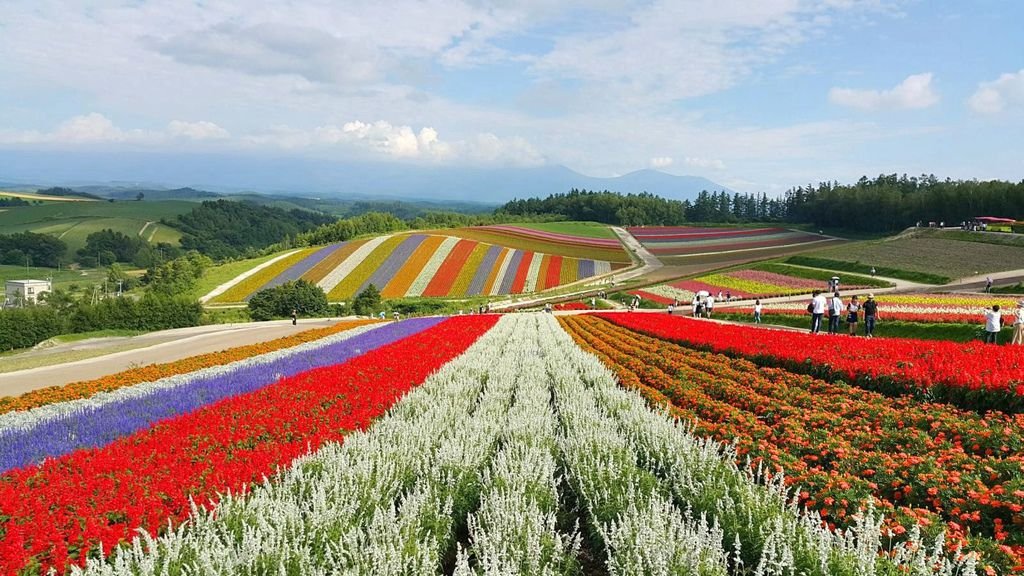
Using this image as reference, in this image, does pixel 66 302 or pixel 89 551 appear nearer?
pixel 89 551

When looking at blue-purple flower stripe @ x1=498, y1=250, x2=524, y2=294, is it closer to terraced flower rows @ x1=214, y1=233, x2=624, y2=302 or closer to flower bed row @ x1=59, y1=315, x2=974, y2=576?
terraced flower rows @ x1=214, y1=233, x2=624, y2=302

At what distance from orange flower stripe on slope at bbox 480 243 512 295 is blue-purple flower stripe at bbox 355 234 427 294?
11.2 metres

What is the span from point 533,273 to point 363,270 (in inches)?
818

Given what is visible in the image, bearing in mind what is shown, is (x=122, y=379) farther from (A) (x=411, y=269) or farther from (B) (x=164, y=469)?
(A) (x=411, y=269)

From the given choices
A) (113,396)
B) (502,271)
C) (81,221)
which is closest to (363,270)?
(502,271)

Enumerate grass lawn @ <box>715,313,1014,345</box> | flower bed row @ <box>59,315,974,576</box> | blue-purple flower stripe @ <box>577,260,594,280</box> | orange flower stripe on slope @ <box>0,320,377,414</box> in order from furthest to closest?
blue-purple flower stripe @ <box>577,260,594,280</box> < grass lawn @ <box>715,313,1014,345</box> < orange flower stripe on slope @ <box>0,320,377,414</box> < flower bed row @ <box>59,315,974,576</box>

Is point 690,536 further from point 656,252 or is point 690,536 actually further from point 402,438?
point 656,252

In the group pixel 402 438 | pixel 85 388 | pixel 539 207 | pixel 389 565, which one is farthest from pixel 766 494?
pixel 539 207

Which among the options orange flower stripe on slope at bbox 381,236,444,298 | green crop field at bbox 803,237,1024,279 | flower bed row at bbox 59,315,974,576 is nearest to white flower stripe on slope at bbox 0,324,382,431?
flower bed row at bbox 59,315,974,576

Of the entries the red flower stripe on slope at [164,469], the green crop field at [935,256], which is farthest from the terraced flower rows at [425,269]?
the red flower stripe on slope at [164,469]

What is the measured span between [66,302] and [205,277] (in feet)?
50.0

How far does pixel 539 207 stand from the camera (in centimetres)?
16250

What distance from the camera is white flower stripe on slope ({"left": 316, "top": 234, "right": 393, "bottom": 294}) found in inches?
2462

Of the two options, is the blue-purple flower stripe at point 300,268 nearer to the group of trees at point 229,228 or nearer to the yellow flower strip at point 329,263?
the yellow flower strip at point 329,263
